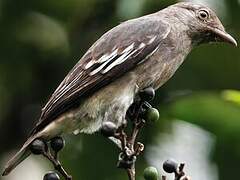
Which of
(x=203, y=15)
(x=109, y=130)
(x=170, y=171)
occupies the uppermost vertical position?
(x=109, y=130)

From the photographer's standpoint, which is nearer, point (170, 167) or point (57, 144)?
point (170, 167)

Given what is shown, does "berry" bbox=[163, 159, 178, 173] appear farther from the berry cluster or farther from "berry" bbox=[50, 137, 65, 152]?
"berry" bbox=[50, 137, 65, 152]

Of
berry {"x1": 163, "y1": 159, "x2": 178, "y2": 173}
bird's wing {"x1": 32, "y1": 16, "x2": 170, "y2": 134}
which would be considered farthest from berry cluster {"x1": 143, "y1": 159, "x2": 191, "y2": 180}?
bird's wing {"x1": 32, "y1": 16, "x2": 170, "y2": 134}

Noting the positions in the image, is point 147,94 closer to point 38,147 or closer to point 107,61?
point 107,61

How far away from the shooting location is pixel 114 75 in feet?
24.5

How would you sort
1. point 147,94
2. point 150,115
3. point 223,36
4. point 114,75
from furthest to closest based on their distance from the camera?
point 223,36 → point 114,75 → point 147,94 → point 150,115

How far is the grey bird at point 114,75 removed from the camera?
7.20 metres

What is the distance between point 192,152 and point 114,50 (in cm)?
220

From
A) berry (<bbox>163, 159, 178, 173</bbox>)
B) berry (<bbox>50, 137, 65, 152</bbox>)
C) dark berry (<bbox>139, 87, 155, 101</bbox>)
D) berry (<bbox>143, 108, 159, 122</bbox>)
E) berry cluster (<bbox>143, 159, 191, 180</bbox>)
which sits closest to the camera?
berry cluster (<bbox>143, 159, 191, 180</bbox>)

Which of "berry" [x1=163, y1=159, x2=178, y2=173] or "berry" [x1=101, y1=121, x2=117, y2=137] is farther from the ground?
"berry" [x1=101, y1=121, x2=117, y2=137]

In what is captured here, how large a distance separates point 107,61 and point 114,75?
0.15m

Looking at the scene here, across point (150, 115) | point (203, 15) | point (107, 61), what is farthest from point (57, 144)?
point (203, 15)

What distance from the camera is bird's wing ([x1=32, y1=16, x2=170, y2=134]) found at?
7246mm

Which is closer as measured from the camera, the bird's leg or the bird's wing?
the bird's leg
